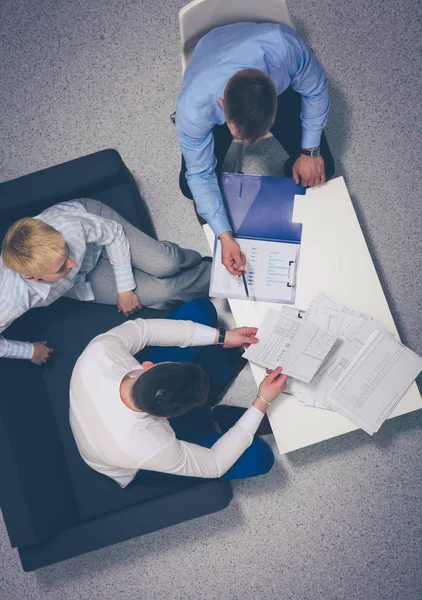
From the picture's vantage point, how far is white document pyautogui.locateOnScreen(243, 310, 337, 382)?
1512mm

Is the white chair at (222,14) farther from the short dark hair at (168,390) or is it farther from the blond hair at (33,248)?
the short dark hair at (168,390)

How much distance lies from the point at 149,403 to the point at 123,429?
187 mm

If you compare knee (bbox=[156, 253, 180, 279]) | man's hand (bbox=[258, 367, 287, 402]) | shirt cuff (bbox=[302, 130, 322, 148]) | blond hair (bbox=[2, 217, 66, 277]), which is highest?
shirt cuff (bbox=[302, 130, 322, 148])

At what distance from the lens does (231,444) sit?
1.58 metres

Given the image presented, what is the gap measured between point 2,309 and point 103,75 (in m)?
1.39

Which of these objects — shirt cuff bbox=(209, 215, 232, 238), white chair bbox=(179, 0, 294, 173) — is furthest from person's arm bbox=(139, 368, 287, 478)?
white chair bbox=(179, 0, 294, 173)

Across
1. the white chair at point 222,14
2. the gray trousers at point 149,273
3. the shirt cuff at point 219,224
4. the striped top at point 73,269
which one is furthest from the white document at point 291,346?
the white chair at point 222,14

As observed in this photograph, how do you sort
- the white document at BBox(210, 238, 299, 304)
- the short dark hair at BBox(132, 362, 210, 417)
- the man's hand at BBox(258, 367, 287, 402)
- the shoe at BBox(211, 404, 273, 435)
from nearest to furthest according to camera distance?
the short dark hair at BBox(132, 362, 210, 417) → the man's hand at BBox(258, 367, 287, 402) → the white document at BBox(210, 238, 299, 304) → the shoe at BBox(211, 404, 273, 435)

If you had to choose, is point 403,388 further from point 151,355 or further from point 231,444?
point 151,355

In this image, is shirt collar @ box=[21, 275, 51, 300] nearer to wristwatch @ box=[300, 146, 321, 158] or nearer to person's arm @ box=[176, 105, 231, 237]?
person's arm @ box=[176, 105, 231, 237]

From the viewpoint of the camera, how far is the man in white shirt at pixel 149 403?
1313 mm

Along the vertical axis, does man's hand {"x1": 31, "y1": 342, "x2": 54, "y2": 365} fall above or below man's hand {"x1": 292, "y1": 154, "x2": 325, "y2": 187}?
below

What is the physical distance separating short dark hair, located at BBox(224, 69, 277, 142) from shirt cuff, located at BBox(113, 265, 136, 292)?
71 centimetres

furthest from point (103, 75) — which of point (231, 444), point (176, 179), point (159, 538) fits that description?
point (159, 538)
